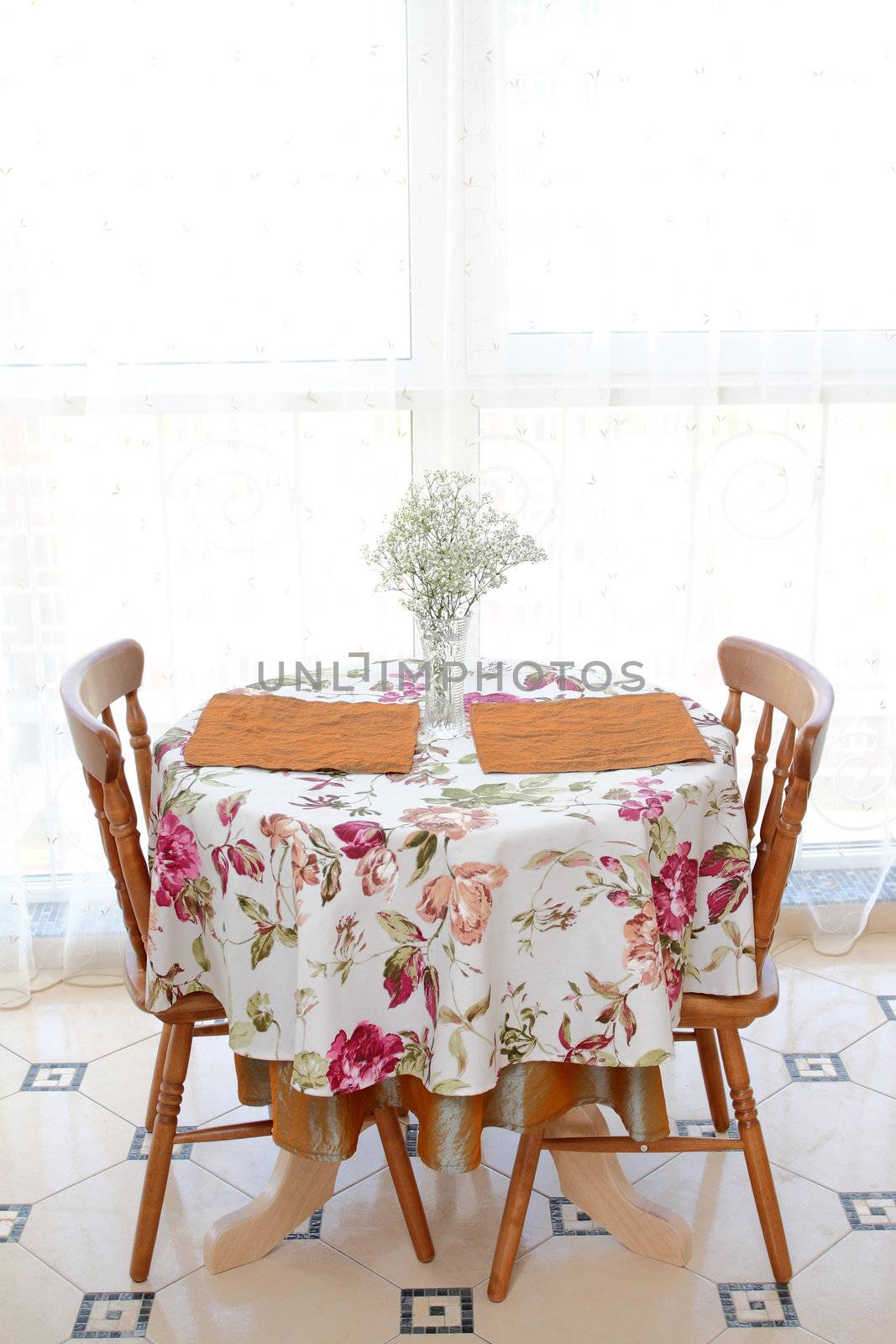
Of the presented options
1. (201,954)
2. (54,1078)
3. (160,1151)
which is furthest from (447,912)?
(54,1078)

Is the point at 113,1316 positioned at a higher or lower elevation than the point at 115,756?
lower

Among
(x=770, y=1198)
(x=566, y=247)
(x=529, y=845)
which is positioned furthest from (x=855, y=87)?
(x=770, y=1198)

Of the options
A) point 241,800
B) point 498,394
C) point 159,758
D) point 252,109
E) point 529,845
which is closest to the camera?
point 529,845

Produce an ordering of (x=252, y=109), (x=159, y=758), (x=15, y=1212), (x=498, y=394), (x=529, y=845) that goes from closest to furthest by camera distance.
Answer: (x=529, y=845) < (x=159, y=758) < (x=15, y=1212) < (x=252, y=109) < (x=498, y=394)

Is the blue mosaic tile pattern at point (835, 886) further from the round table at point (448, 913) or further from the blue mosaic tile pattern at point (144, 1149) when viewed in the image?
the blue mosaic tile pattern at point (144, 1149)

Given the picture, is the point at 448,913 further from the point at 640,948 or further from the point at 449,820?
the point at 640,948

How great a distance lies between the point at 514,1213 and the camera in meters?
1.80

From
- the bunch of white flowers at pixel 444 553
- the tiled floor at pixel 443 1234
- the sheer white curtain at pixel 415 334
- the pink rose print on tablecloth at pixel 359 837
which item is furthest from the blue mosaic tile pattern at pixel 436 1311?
the sheer white curtain at pixel 415 334

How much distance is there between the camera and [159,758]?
1835mm

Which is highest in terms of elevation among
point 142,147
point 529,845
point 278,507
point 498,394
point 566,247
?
point 142,147

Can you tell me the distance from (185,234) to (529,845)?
5.18ft

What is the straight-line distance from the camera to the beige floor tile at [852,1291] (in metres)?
1.75

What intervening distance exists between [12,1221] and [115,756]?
2.96ft

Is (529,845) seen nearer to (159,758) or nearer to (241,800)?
(241,800)
